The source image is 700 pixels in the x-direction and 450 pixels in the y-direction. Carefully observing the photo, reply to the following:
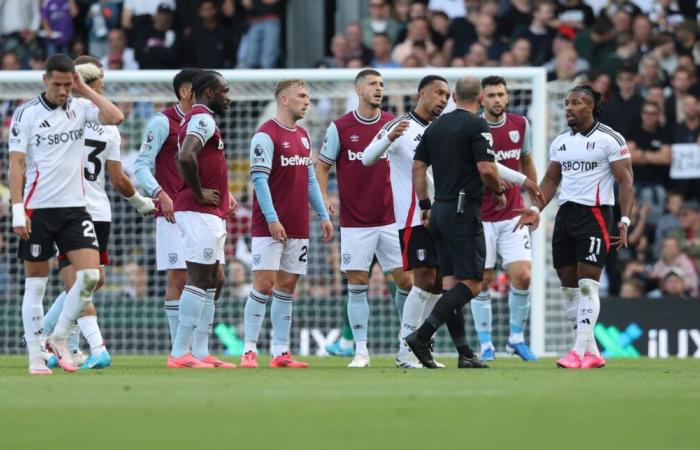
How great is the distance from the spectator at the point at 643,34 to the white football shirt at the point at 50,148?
36.5 feet

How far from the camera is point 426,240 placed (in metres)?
12.9

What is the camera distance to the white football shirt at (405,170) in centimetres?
1302

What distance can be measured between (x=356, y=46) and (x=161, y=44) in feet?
10.1

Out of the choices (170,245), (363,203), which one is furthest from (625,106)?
(170,245)

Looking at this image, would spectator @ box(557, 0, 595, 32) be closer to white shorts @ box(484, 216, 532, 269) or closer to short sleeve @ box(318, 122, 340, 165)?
white shorts @ box(484, 216, 532, 269)

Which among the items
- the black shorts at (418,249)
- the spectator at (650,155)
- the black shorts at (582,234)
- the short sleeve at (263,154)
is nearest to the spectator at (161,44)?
the spectator at (650,155)

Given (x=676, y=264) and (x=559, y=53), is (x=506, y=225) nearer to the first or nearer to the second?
(x=676, y=264)

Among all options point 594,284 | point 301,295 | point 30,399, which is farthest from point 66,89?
point 301,295

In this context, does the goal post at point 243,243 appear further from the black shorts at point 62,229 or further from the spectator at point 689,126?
the black shorts at point 62,229

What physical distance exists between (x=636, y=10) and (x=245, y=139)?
614cm

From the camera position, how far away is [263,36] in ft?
74.0

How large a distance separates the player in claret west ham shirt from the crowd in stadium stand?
235 inches

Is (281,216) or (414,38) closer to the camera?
(281,216)

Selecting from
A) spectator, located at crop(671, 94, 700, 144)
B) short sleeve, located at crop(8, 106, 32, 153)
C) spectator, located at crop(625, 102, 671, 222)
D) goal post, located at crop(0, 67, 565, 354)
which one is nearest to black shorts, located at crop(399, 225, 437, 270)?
short sleeve, located at crop(8, 106, 32, 153)
